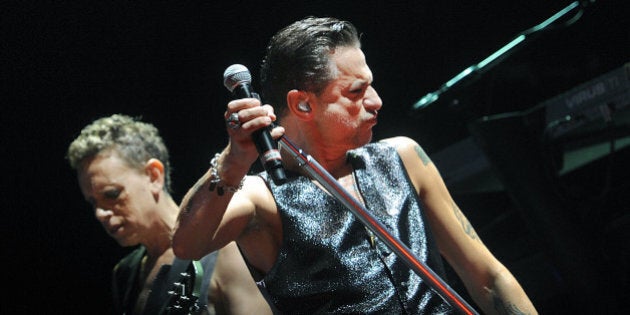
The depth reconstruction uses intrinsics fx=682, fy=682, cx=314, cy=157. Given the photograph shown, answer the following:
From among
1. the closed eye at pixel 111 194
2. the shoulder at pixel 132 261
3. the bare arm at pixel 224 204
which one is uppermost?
the closed eye at pixel 111 194

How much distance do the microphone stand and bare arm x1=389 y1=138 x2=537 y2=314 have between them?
496mm

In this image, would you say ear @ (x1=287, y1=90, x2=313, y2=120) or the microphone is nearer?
the microphone

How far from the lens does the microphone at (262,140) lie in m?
1.37

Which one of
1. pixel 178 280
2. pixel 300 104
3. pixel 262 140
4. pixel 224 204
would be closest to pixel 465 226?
pixel 300 104

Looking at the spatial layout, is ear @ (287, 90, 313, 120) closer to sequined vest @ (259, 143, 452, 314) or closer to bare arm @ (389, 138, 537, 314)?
sequined vest @ (259, 143, 452, 314)

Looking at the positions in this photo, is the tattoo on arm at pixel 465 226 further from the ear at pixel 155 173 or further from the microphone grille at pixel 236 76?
the ear at pixel 155 173

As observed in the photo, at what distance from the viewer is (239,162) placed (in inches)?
64.5

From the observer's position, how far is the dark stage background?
9.95 ft

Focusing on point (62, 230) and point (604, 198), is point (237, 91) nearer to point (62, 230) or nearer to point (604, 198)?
point (604, 198)

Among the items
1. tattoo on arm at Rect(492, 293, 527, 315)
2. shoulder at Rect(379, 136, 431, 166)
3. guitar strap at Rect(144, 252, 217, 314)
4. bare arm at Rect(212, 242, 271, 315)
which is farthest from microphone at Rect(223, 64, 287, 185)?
guitar strap at Rect(144, 252, 217, 314)

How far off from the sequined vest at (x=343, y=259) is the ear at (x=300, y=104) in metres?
0.19

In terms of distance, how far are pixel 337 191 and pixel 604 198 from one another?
2.16 m

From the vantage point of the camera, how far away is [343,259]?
1879mm

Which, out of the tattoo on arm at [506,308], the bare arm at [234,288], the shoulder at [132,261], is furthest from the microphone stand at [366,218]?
the shoulder at [132,261]
